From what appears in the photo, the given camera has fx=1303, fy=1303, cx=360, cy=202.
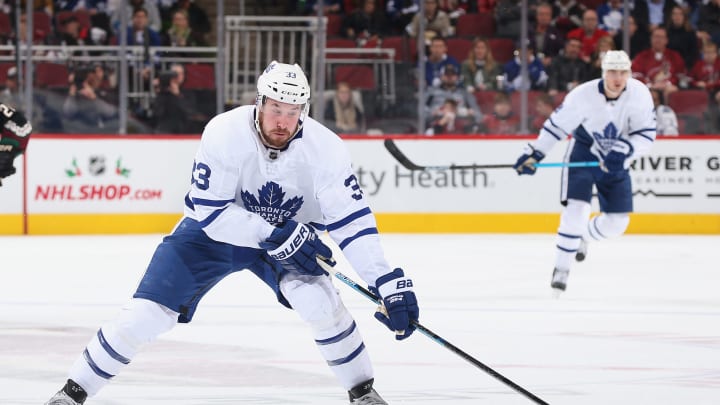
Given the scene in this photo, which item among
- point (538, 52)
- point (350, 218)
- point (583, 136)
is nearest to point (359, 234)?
point (350, 218)

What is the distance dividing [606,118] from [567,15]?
13.8 feet

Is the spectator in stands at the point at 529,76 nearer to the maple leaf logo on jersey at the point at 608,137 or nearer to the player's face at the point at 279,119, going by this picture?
the maple leaf logo on jersey at the point at 608,137

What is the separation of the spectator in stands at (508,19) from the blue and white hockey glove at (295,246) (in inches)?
291

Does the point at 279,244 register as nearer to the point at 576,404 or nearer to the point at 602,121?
the point at 576,404

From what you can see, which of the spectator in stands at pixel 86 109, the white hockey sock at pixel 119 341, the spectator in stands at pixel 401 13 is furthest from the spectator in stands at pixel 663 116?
the white hockey sock at pixel 119 341

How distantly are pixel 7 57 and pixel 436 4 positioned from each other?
11.4 ft

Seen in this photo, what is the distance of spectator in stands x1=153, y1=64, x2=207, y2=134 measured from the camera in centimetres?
1029

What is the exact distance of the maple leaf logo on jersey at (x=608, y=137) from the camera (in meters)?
6.95

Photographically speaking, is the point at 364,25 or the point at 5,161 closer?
the point at 5,161

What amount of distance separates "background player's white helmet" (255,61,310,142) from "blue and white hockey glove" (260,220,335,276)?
27 centimetres

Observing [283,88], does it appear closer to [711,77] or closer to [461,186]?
[461,186]

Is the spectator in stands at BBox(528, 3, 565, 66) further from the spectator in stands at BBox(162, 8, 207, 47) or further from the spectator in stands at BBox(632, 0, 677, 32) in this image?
the spectator in stands at BBox(162, 8, 207, 47)

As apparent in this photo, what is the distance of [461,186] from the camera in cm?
1050

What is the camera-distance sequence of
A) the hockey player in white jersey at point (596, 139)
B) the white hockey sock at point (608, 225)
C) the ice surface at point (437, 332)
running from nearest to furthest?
the ice surface at point (437, 332) < the hockey player in white jersey at point (596, 139) < the white hockey sock at point (608, 225)
